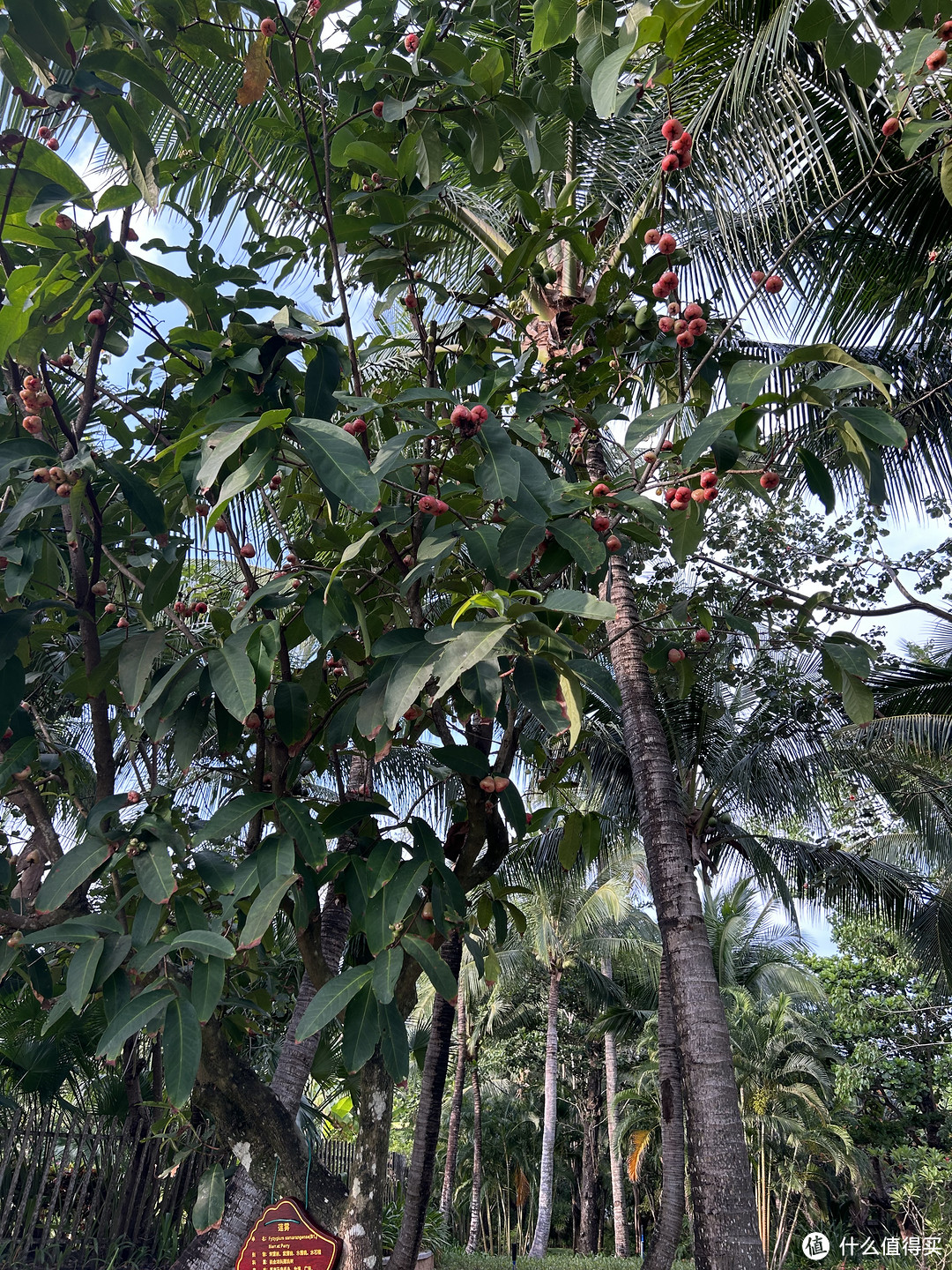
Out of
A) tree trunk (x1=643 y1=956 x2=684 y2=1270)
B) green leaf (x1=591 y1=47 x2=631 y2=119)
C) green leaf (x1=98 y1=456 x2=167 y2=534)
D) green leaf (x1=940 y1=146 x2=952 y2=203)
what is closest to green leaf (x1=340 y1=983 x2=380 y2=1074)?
green leaf (x1=98 y1=456 x2=167 y2=534)

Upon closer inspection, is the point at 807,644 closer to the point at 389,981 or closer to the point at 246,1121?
the point at 389,981

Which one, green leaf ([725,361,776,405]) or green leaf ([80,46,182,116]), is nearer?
green leaf ([725,361,776,405])

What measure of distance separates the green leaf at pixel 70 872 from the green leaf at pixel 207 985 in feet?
1.02

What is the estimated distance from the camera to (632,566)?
15.5ft

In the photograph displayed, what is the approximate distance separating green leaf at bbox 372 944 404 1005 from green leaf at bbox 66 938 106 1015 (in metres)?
0.55

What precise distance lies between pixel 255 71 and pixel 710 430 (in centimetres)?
132

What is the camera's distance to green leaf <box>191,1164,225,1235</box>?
2.01 metres

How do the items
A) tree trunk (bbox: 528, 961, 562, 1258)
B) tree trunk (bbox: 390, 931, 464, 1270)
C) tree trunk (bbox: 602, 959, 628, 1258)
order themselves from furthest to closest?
tree trunk (bbox: 602, 959, 628, 1258) < tree trunk (bbox: 528, 961, 562, 1258) < tree trunk (bbox: 390, 931, 464, 1270)

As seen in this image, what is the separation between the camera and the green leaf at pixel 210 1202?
2006 mm

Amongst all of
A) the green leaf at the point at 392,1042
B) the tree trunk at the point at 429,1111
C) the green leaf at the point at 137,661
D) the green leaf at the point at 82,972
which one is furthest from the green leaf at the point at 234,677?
the tree trunk at the point at 429,1111

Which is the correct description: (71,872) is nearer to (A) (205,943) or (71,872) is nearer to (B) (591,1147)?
(A) (205,943)

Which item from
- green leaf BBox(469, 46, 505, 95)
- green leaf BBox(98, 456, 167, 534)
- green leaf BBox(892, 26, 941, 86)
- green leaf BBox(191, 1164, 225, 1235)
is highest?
green leaf BBox(469, 46, 505, 95)

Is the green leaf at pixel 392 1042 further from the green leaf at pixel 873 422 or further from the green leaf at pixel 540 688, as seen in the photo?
the green leaf at pixel 873 422

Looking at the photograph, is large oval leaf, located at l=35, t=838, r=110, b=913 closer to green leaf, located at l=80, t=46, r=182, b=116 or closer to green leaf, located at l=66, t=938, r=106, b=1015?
green leaf, located at l=66, t=938, r=106, b=1015
